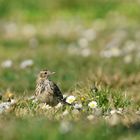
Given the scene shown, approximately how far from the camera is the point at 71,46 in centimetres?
2330

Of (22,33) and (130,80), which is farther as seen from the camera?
(22,33)

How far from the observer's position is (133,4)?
31672 mm

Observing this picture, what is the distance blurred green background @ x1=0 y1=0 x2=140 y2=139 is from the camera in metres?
14.7

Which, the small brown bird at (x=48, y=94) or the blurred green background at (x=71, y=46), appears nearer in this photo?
the small brown bird at (x=48, y=94)

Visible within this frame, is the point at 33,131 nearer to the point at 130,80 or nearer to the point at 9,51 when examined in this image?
the point at 130,80

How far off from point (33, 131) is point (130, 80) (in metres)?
7.65

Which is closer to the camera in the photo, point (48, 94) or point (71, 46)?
point (48, 94)

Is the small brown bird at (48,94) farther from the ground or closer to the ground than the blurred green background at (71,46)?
closer to the ground

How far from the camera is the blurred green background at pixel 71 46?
14.7 metres

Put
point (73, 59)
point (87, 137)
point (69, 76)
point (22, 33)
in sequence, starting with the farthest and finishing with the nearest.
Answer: point (22, 33) < point (73, 59) < point (69, 76) < point (87, 137)

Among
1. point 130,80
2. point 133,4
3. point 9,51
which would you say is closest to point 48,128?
point 130,80

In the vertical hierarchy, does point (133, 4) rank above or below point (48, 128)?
above

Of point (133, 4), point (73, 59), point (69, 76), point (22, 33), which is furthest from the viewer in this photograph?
point (133, 4)

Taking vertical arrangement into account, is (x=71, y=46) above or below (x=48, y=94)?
above
